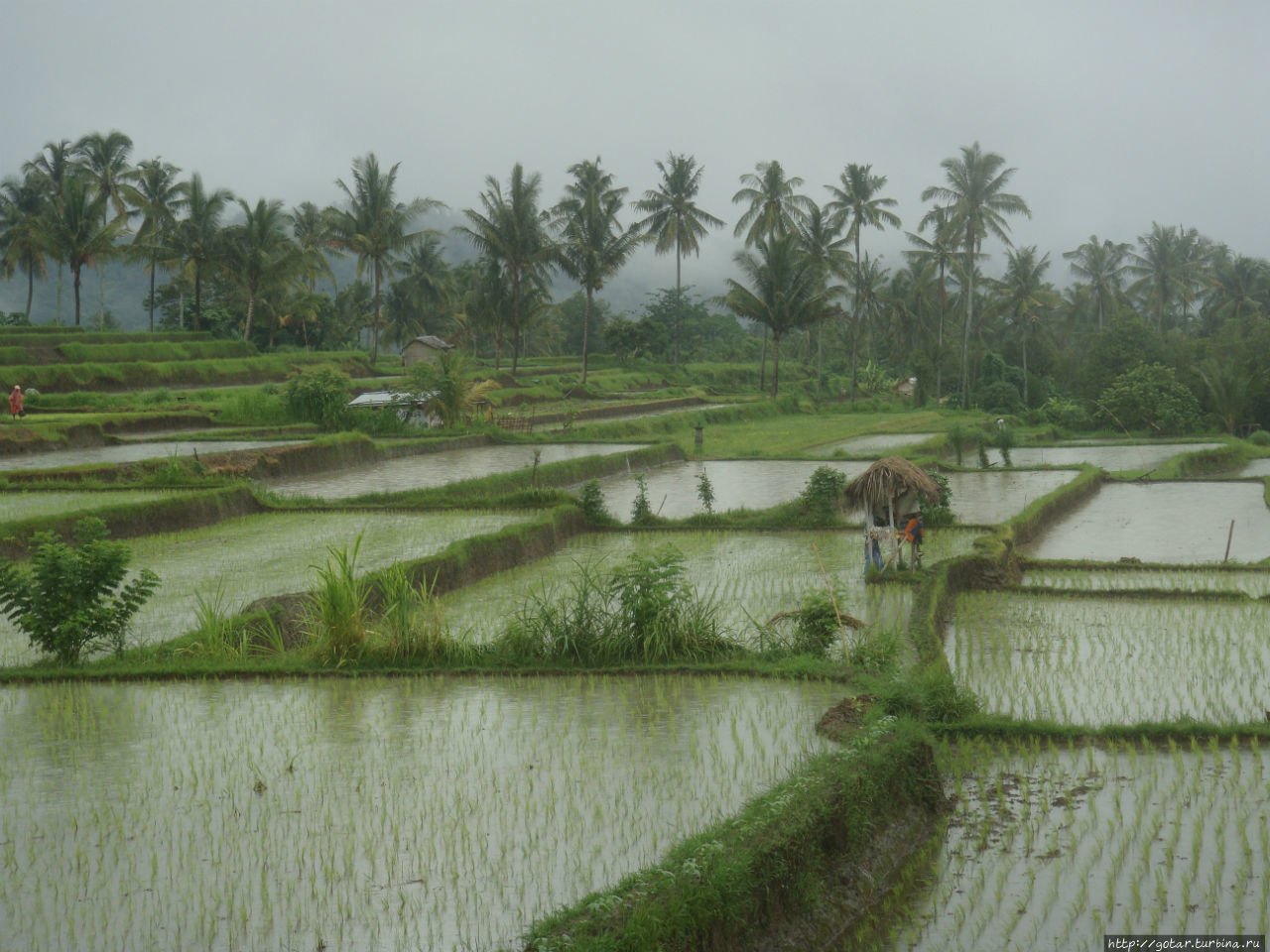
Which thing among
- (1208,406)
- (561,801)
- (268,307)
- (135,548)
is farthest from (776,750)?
(268,307)

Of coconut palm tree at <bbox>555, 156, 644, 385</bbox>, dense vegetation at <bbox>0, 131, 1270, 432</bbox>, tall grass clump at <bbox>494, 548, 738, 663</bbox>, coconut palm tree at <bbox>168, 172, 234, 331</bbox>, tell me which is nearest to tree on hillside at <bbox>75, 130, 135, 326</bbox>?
dense vegetation at <bbox>0, 131, 1270, 432</bbox>

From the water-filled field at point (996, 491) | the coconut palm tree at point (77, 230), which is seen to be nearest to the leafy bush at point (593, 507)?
the water-filled field at point (996, 491)

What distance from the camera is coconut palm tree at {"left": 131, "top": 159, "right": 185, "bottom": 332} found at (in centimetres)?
3225

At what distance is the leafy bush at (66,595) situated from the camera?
6.18m

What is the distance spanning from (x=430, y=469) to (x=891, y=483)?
855cm

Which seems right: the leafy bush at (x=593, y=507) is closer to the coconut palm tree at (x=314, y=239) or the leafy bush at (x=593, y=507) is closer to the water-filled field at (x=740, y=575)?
the water-filled field at (x=740, y=575)

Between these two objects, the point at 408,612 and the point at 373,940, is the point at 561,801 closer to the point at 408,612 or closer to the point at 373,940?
the point at 373,940

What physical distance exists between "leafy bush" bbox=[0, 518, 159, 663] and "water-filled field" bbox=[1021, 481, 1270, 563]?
7745 mm

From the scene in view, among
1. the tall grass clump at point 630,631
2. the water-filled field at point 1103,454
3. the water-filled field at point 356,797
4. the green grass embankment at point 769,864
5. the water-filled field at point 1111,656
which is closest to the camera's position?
the green grass embankment at point 769,864

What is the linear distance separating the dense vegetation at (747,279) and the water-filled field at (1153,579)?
17880mm

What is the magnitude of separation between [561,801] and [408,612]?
279cm

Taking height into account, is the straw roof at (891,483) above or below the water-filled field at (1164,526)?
above

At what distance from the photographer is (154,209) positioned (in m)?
33.4

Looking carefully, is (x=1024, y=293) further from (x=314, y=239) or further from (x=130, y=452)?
(x=130, y=452)
